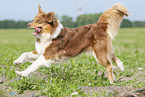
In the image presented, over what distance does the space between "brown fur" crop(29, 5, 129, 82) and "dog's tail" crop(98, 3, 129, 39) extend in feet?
0.16

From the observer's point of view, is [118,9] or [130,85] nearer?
[130,85]

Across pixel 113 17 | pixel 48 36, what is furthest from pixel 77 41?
pixel 113 17

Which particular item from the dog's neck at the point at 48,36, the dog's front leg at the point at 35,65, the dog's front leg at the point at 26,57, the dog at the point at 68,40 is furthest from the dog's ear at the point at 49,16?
the dog's front leg at the point at 26,57

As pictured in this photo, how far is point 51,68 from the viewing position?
4031 mm

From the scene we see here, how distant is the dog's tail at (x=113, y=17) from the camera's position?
411 cm

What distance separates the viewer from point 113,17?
416cm

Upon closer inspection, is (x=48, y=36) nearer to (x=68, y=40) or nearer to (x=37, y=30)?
(x=37, y=30)

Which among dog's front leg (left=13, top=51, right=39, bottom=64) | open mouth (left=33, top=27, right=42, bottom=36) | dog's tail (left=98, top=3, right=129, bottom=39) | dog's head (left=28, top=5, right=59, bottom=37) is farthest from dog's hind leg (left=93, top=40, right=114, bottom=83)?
dog's front leg (left=13, top=51, right=39, bottom=64)

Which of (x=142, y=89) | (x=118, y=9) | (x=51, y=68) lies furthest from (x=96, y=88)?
(x=118, y=9)

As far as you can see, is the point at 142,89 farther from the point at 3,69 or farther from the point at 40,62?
the point at 3,69

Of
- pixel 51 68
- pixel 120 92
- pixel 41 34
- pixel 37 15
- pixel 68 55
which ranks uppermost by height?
pixel 37 15

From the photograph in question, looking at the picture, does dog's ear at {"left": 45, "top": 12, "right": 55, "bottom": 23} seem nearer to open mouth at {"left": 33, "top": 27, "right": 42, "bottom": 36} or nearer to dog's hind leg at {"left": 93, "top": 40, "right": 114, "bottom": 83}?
open mouth at {"left": 33, "top": 27, "right": 42, "bottom": 36}

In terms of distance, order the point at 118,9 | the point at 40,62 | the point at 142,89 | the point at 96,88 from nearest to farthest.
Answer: the point at 142,89, the point at 96,88, the point at 40,62, the point at 118,9

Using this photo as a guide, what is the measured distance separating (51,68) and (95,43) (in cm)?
104
